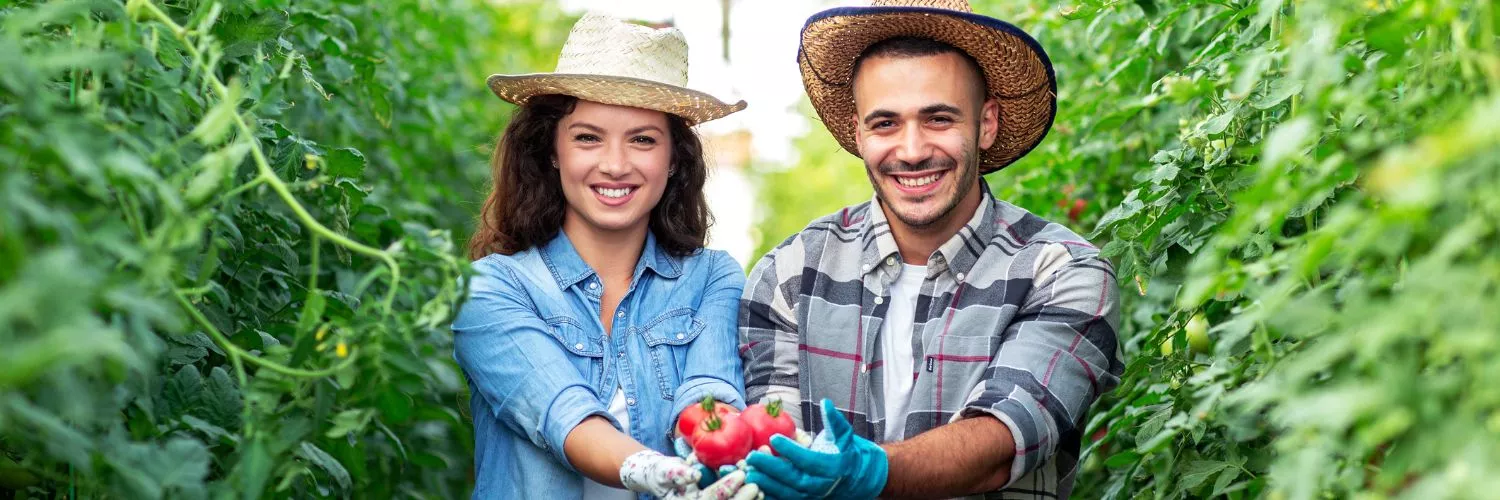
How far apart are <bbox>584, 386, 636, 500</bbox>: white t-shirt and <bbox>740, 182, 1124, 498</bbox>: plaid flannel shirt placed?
28cm

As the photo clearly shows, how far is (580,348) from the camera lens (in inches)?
105

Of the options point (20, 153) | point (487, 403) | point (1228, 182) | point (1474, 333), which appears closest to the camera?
point (1474, 333)

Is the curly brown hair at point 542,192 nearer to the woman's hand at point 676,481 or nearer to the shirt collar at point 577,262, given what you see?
the shirt collar at point 577,262

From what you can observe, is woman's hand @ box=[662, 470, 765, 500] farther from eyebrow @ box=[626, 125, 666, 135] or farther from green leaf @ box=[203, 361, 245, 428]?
eyebrow @ box=[626, 125, 666, 135]

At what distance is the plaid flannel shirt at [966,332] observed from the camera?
2488mm

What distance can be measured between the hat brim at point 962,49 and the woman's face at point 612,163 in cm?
40

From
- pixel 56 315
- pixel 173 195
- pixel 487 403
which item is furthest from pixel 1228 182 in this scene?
pixel 56 315

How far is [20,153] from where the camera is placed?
1290 mm

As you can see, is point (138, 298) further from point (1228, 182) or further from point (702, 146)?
point (702, 146)

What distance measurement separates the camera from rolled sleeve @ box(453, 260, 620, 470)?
246 centimetres

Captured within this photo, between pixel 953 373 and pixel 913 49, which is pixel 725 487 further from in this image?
pixel 913 49

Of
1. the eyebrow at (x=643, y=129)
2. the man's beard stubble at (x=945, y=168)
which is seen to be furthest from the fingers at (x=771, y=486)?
the eyebrow at (x=643, y=129)

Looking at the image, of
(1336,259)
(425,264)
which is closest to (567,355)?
(425,264)

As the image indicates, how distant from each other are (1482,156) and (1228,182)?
3.90 ft
